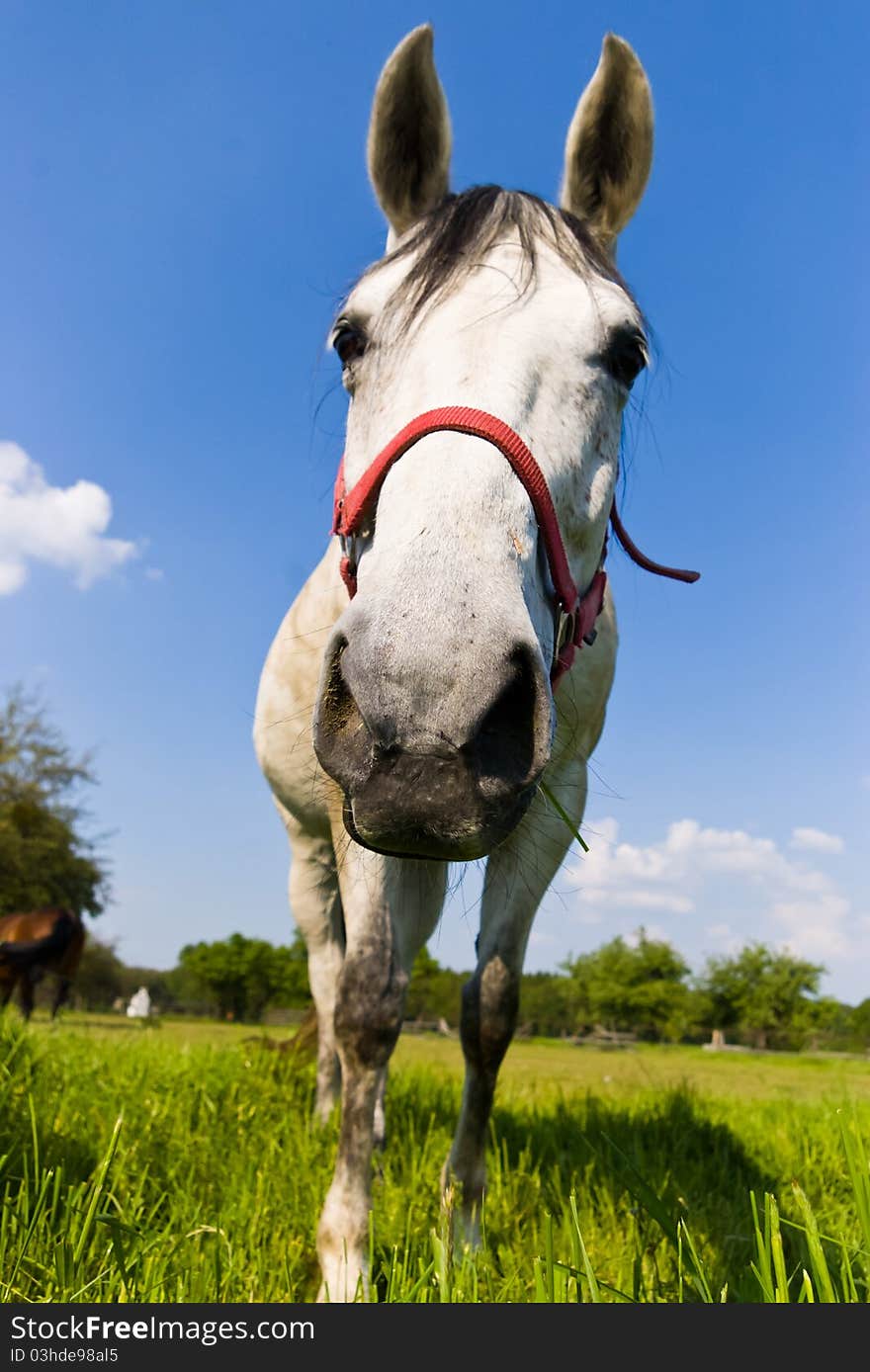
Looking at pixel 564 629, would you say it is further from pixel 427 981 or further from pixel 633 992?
pixel 633 992

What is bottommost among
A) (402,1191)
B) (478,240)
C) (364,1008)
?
(402,1191)

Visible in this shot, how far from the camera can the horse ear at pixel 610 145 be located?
8.51ft

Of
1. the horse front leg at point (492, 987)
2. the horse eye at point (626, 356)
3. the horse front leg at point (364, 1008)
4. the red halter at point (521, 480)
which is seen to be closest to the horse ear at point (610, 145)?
the horse eye at point (626, 356)

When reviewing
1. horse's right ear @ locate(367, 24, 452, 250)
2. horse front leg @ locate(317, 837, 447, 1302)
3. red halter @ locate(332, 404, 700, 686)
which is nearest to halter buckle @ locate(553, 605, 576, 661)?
red halter @ locate(332, 404, 700, 686)

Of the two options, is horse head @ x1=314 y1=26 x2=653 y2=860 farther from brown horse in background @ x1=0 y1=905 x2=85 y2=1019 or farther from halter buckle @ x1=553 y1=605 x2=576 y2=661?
brown horse in background @ x1=0 y1=905 x2=85 y2=1019

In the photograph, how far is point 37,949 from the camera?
10.0 metres

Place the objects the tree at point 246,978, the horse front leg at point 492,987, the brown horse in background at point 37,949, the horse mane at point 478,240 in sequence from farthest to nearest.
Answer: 1. the tree at point 246,978
2. the brown horse in background at point 37,949
3. the horse front leg at point 492,987
4. the horse mane at point 478,240

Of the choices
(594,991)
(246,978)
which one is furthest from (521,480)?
(246,978)

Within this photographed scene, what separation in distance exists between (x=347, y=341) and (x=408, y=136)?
3.18 ft

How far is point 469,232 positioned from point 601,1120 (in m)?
3.78

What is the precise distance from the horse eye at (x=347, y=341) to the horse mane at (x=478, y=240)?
0.55 ft

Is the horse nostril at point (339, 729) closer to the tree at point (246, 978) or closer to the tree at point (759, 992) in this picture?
the tree at point (759, 992)

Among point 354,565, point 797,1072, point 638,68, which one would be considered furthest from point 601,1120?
point 797,1072

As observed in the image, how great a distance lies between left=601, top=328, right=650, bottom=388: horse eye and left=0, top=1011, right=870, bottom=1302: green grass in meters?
1.70
